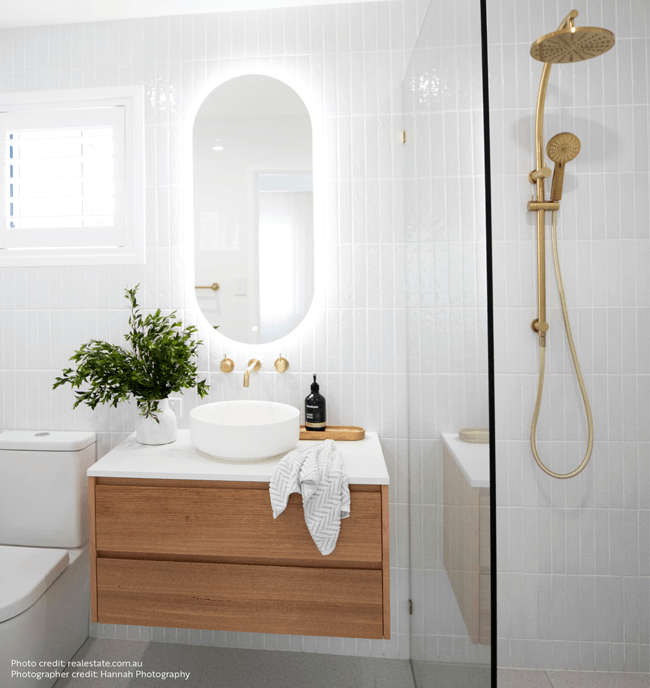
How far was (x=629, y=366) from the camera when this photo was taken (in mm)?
1569

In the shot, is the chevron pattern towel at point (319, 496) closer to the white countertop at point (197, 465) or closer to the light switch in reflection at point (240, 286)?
the white countertop at point (197, 465)

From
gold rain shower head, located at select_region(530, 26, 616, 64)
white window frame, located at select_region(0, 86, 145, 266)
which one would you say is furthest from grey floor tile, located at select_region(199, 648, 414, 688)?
gold rain shower head, located at select_region(530, 26, 616, 64)

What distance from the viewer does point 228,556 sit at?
1321 millimetres

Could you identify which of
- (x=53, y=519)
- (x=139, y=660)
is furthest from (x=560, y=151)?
(x=139, y=660)

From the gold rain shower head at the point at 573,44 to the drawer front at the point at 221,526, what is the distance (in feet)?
4.45

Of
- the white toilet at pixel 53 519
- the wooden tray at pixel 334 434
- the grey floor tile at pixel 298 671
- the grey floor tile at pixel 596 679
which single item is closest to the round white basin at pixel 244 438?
the wooden tray at pixel 334 434

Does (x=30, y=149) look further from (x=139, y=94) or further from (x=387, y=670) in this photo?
(x=387, y=670)

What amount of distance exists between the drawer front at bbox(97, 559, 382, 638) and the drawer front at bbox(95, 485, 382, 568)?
0.12ft

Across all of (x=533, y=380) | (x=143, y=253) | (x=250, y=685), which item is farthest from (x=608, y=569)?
(x=143, y=253)

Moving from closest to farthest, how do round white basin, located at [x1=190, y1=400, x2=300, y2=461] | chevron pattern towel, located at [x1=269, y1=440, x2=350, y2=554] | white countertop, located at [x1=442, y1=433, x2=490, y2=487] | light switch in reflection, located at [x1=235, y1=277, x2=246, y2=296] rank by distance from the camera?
1. white countertop, located at [x1=442, y1=433, x2=490, y2=487]
2. chevron pattern towel, located at [x1=269, y1=440, x2=350, y2=554]
3. round white basin, located at [x1=190, y1=400, x2=300, y2=461]
4. light switch in reflection, located at [x1=235, y1=277, x2=246, y2=296]

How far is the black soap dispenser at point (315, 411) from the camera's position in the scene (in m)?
1.62

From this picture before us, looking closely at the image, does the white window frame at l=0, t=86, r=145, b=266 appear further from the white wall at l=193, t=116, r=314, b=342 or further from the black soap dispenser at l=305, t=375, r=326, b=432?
the black soap dispenser at l=305, t=375, r=326, b=432

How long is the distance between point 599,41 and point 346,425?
1.37 m

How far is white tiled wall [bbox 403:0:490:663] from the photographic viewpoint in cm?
87
